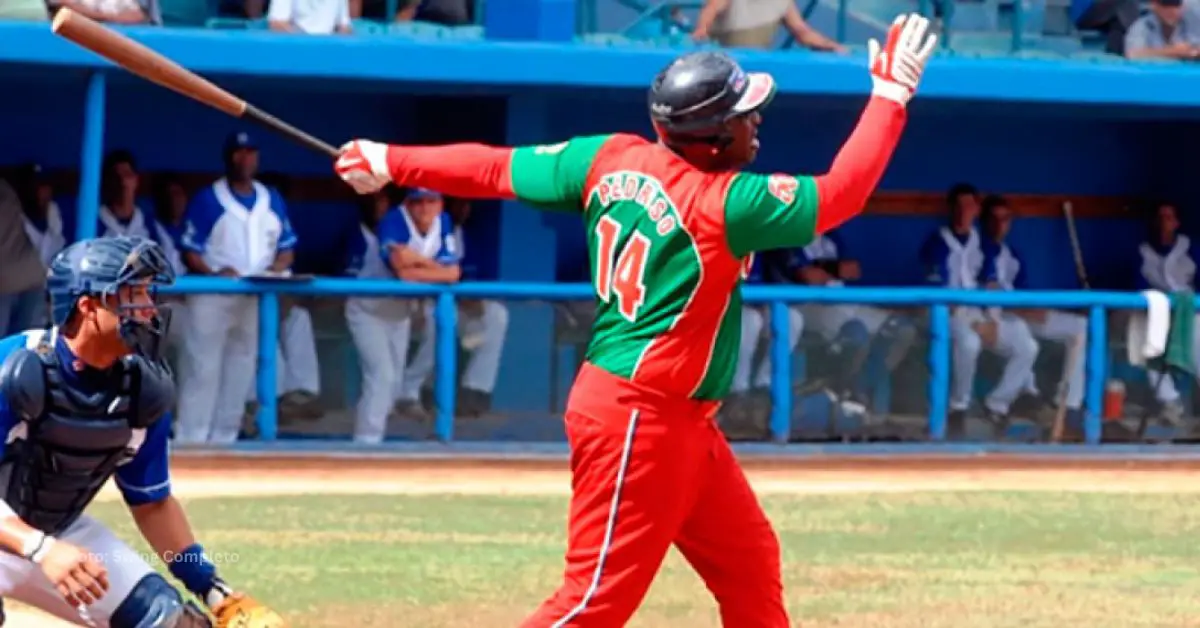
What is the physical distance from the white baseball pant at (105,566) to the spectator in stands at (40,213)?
28.3ft

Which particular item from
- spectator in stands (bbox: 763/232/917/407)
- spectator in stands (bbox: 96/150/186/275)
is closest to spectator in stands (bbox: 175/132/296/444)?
spectator in stands (bbox: 96/150/186/275)

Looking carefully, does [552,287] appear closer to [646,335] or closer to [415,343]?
[415,343]

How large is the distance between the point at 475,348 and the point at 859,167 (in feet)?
26.2

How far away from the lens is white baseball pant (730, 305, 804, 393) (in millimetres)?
13500

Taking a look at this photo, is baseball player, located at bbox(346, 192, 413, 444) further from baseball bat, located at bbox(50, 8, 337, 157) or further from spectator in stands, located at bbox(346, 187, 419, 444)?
baseball bat, located at bbox(50, 8, 337, 157)

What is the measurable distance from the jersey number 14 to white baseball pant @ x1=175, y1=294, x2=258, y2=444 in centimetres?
A: 745

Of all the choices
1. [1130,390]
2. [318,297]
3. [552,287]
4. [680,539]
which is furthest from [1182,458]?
[680,539]

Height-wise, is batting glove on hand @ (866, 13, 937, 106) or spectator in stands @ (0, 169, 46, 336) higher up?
batting glove on hand @ (866, 13, 937, 106)

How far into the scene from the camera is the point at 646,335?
5527 millimetres

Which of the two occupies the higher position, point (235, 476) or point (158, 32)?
point (158, 32)

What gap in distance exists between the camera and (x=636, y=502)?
17.8 ft

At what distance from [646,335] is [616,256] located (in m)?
0.21

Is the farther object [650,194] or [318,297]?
[318,297]

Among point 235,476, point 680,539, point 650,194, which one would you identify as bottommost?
point 235,476
